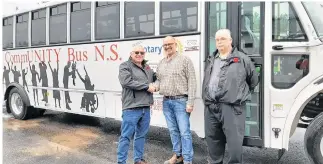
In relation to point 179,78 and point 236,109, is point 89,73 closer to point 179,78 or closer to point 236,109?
point 179,78

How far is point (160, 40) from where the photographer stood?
5410 millimetres

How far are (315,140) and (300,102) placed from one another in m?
0.51

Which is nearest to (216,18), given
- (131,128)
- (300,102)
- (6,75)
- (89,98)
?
(300,102)

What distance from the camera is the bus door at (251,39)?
4.41 metres

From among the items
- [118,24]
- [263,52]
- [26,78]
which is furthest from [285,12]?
[26,78]

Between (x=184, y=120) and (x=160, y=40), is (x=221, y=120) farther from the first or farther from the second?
(x=160, y=40)

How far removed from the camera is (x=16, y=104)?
29.8 ft

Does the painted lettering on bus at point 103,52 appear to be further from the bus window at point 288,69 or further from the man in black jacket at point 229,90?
the bus window at point 288,69

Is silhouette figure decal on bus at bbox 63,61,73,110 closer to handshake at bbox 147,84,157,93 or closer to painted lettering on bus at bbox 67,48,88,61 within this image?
painted lettering on bus at bbox 67,48,88,61

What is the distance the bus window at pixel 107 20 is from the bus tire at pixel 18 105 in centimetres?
331

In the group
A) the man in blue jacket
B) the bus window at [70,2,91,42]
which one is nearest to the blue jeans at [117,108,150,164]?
the man in blue jacket

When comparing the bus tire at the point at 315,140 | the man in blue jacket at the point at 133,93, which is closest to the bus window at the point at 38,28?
the man in blue jacket at the point at 133,93

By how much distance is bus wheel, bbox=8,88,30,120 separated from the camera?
872cm

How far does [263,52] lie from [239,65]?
0.63 m
